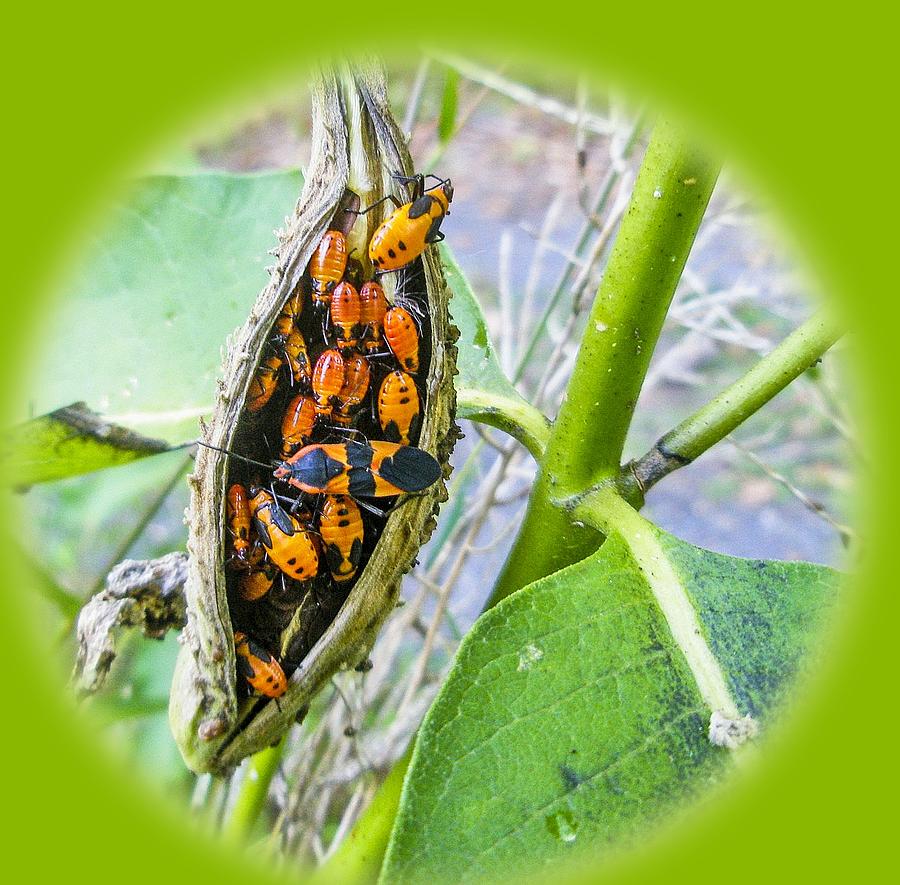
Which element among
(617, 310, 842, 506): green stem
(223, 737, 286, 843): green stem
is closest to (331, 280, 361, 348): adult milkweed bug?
(617, 310, 842, 506): green stem

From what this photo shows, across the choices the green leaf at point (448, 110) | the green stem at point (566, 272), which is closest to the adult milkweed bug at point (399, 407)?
the green stem at point (566, 272)

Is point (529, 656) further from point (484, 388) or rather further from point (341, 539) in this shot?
point (484, 388)

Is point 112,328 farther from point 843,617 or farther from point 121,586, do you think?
point 843,617

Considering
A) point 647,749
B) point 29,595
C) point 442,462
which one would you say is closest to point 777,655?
point 647,749

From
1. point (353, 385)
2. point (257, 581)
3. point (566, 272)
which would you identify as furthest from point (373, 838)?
point (566, 272)

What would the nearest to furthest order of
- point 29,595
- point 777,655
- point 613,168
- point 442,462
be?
1. point 777,655
2. point 442,462
3. point 29,595
4. point 613,168

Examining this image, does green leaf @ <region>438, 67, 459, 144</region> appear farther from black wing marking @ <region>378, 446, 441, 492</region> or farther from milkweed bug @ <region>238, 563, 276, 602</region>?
milkweed bug @ <region>238, 563, 276, 602</region>
